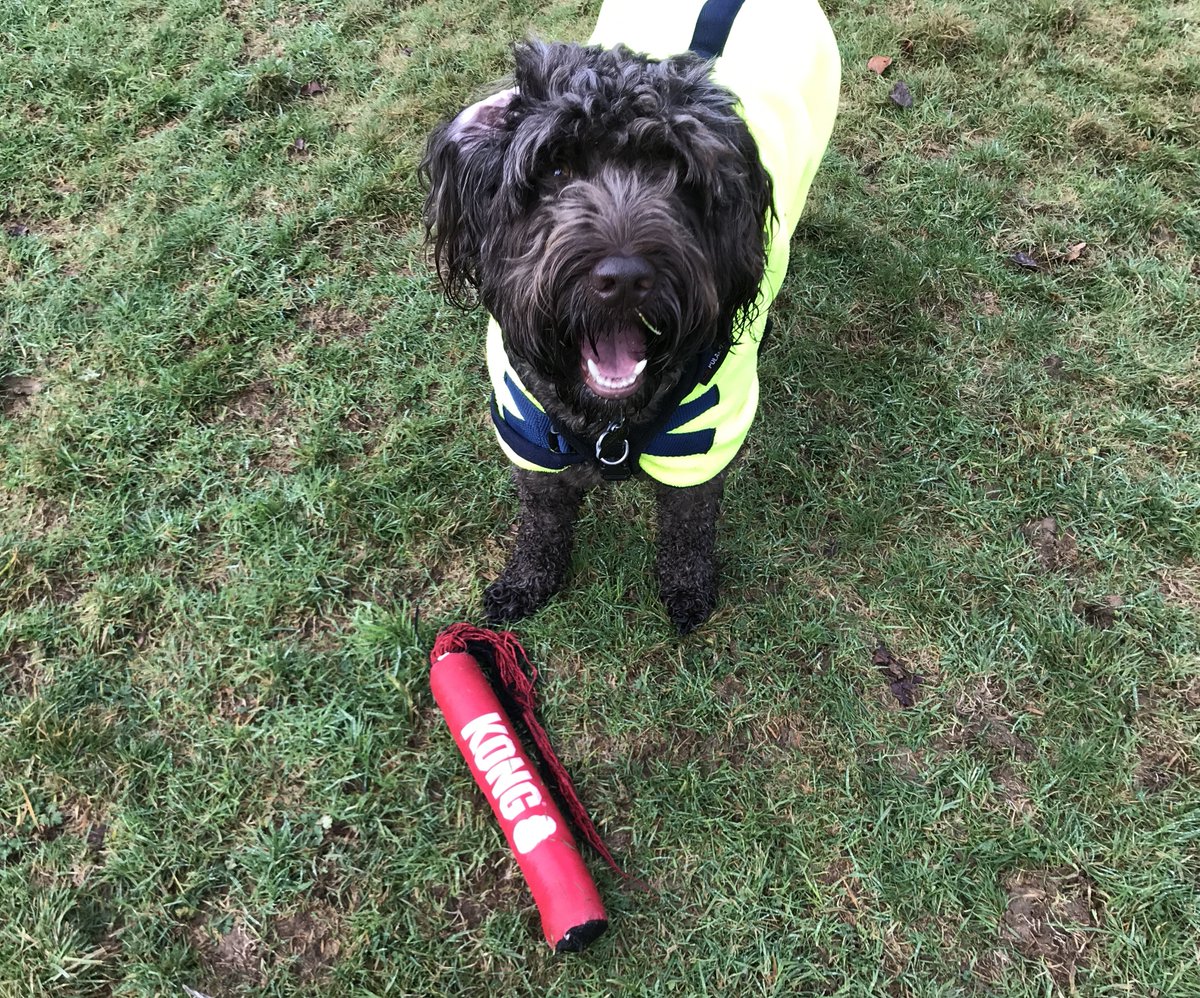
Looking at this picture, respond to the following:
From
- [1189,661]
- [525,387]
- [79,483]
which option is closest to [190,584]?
[79,483]

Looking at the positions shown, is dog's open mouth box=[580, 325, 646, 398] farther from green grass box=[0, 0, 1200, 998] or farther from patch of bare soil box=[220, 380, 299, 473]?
patch of bare soil box=[220, 380, 299, 473]

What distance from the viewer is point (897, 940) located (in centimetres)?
287

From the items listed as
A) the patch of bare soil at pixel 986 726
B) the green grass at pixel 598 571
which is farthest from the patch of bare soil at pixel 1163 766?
the patch of bare soil at pixel 986 726

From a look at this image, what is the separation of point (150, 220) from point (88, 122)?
1159mm

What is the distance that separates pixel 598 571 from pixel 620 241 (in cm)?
181

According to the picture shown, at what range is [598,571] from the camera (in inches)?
143

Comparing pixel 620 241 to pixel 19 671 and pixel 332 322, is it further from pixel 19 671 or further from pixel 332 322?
pixel 19 671

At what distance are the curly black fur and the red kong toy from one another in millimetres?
1230

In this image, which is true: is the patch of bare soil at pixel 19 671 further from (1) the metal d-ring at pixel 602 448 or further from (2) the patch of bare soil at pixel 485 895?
(1) the metal d-ring at pixel 602 448

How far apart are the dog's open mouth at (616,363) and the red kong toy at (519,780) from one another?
4.41 ft

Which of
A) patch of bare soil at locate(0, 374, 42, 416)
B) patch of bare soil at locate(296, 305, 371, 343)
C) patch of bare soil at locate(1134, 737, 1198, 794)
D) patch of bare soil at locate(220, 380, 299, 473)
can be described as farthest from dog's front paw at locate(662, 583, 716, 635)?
patch of bare soil at locate(0, 374, 42, 416)

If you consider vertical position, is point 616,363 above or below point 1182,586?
above

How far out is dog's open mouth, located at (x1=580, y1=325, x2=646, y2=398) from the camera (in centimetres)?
240

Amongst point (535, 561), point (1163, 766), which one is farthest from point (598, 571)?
point (1163, 766)
